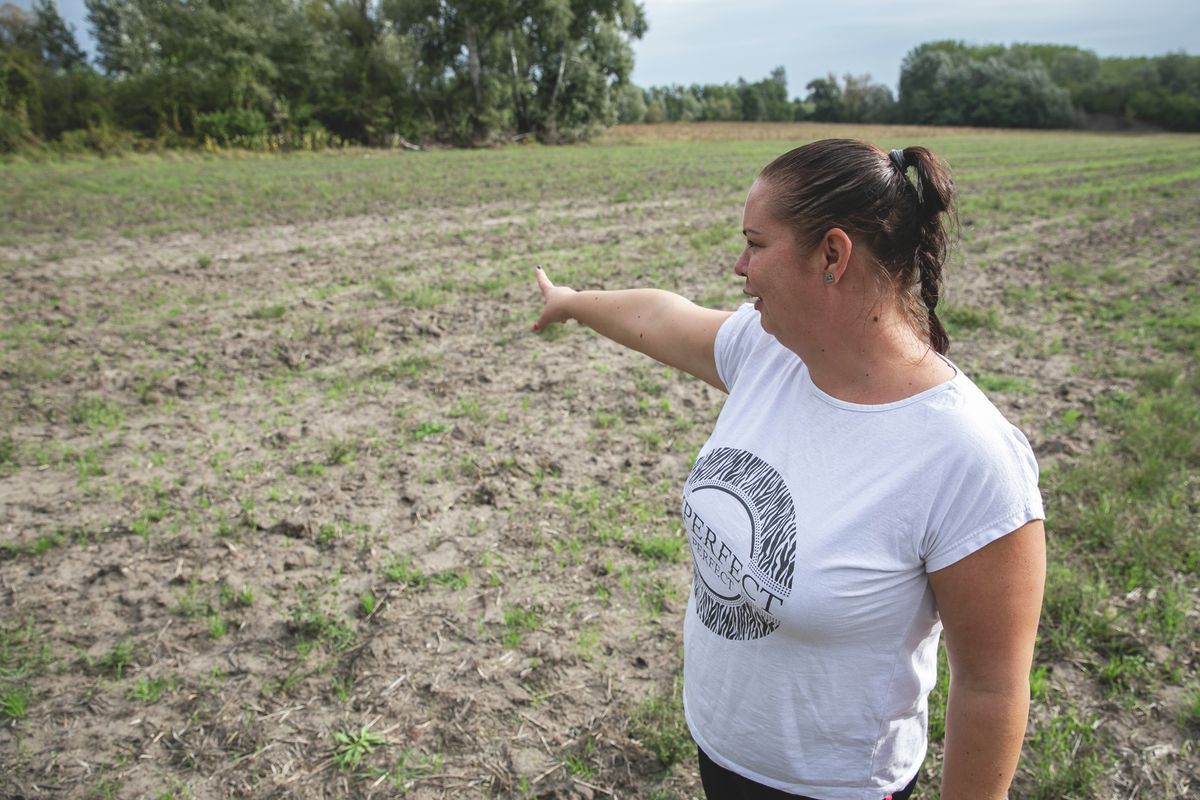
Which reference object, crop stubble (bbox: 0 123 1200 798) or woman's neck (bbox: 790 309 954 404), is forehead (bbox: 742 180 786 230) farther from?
crop stubble (bbox: 0 123 1200 798)

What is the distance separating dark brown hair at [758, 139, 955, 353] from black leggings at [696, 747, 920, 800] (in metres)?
1.04

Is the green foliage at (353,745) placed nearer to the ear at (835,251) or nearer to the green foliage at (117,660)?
the green foliage at (117,660)

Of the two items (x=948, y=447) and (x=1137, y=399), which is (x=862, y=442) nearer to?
(x=948, y=447)

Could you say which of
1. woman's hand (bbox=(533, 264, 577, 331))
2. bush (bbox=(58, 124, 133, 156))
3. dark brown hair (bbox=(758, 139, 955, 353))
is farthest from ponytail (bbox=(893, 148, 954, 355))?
bush (bbox=(58, 124, 133, 156))

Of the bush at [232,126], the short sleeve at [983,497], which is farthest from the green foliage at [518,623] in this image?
the bush at [232,126]

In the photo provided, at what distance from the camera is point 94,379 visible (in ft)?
19.3

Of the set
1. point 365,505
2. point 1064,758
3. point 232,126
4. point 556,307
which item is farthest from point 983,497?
point 232,126

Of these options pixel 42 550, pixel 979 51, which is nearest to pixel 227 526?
pixel 42 550

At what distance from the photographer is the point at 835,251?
1390 mm

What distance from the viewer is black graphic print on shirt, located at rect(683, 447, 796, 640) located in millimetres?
1439

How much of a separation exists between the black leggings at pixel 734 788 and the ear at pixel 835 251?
112 centimetres

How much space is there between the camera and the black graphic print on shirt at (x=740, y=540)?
144 centimetres

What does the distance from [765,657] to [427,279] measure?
7982 mm

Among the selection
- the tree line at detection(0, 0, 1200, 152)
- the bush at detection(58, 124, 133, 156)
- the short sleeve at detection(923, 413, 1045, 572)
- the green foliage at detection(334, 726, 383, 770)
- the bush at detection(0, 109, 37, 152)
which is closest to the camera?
the short sleeve at detection(923, 413, 1045, 572)
